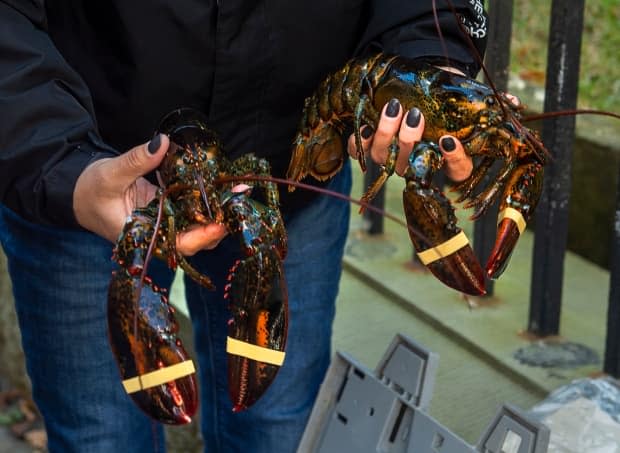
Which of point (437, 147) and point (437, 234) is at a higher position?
point (437, 147)

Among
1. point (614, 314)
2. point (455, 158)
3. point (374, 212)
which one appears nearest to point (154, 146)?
point (455, 158)

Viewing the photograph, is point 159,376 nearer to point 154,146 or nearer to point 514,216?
point 154,146

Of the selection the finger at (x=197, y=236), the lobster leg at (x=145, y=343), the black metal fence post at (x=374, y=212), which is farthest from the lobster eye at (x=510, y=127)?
the black metal fence post at (x=374, y=212)

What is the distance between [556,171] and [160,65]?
1.35 metres

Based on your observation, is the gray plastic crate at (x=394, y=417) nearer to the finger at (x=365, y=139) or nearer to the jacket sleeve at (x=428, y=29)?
the finger at (x=365, y=139)

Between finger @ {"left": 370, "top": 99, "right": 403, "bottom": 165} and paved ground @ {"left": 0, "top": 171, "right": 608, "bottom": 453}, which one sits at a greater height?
finger @ {"left": 370, "top": 99, "right": 403, "bottom": 165}

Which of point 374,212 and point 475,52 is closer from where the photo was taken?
point 475,52

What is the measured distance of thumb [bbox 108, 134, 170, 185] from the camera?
1659 millimetres

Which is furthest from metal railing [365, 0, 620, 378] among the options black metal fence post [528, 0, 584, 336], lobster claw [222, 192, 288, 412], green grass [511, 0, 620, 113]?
green grass [511, 0, 620, 113]

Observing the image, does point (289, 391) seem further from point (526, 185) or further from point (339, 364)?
point (526, 185)

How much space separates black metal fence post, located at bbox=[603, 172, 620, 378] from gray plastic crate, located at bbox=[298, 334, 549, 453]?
77 cm

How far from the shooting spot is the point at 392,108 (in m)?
1.86

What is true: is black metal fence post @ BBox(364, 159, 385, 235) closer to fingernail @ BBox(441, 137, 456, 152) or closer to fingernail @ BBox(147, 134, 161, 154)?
fingernail @ BBox(441, 137, 456, 152)

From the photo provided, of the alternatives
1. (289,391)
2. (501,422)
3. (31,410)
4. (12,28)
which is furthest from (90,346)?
(31,410)
